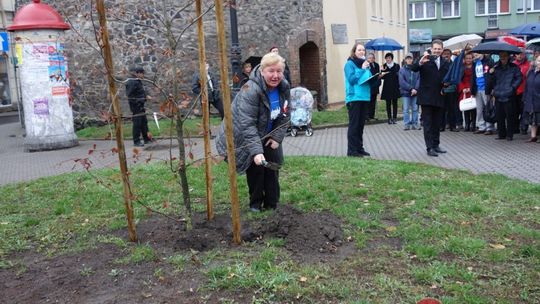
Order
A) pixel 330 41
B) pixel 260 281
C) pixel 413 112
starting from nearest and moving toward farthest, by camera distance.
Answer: pixel 260 281 < pixel 413 112 < pixel 330 41

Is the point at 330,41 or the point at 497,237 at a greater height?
the point at 330,41

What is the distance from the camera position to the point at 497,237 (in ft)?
18.2

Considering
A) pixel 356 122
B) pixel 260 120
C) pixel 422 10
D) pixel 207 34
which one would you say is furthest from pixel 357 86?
pixel 422 10

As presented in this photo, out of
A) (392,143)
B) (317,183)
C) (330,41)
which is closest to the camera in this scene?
(317,183)

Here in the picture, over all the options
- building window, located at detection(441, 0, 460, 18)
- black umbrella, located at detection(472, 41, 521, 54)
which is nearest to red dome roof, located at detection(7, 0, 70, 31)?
black umbrella, located at detection(472, 41, 521, 54)

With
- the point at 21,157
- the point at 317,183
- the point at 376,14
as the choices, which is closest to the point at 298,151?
the point at 317,183

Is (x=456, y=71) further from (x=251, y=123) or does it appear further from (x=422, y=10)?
(x=422, y=10)

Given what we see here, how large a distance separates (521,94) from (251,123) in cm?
930

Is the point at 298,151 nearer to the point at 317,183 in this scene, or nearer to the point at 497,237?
the point at 317,183

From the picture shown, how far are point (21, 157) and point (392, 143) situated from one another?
348 inches

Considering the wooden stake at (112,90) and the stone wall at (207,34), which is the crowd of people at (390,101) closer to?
the wooden stake at (112,90)

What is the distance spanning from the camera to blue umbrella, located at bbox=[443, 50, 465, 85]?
45.6ft

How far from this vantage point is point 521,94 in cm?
1303

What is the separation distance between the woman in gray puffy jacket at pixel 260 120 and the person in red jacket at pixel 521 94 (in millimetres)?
8502
